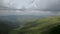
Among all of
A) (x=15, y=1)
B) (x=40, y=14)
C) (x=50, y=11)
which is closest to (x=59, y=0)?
(x=50, y=11)

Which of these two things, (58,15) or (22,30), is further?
(58,15)

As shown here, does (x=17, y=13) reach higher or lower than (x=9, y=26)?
higher

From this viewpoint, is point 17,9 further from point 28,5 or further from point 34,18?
point 34,18

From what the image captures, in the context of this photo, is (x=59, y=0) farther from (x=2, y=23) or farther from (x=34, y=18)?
(x=2, y=23)

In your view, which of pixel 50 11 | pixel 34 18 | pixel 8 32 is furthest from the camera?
pixel 50 11

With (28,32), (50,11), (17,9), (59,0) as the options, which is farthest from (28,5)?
(28,32)

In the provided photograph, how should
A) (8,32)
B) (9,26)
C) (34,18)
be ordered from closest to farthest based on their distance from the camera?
1. (8,32)
2. (9,26)
3. (34,18)

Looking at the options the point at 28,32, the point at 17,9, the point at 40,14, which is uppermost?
the point at 17,9
